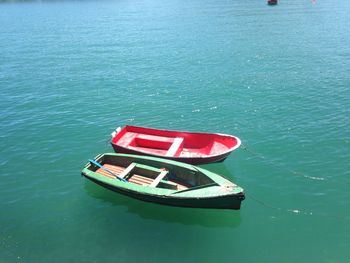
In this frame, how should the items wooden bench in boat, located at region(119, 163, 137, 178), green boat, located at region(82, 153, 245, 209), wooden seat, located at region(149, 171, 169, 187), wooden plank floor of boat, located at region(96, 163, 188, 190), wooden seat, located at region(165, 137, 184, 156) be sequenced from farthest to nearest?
wooden seat, located at region(165, 137, 184, 156) → wooden plank floor of boat, located at region(96, 163, 188, 190) → wooden bench in boat, located at region(119, 163, 137, 178) → wooden seat, located at region(149, 171, 169, 187) → green boat, located at region(82, 153, 245, 209)

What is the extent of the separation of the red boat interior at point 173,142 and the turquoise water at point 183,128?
1356 mm

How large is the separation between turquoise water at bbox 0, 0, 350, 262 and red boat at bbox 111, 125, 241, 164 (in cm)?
140

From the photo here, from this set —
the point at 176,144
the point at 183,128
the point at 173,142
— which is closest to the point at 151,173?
the point at 176,144

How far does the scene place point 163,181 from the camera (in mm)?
18656

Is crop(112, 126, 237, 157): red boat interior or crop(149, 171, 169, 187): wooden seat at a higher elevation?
crop(112, 126, 237, 157): red boat interior

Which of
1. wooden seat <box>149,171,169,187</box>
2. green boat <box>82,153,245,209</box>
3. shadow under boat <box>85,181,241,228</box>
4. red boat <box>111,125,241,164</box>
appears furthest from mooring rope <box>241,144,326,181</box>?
wooden seat <box>149,171,169,187</box>

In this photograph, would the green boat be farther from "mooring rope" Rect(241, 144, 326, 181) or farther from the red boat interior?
"mooring rope" Rect(241, 144, 326, 181)

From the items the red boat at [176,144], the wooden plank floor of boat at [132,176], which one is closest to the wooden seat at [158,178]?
the wooden plank floor of boat at [132,176]

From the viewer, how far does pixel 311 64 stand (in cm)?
4144

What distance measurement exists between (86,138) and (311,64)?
28370 mm

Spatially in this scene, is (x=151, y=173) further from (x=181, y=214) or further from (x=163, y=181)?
(x=181, y=214)

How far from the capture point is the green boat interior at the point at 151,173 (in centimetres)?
1874

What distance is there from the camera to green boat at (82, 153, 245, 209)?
1677cm

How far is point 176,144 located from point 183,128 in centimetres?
566
